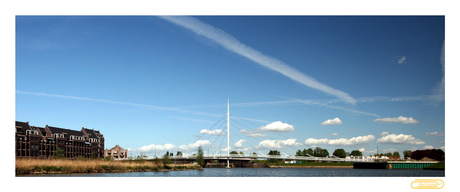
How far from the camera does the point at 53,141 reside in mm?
55125

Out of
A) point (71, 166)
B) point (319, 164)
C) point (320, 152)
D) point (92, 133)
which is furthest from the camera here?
point (320, 152)

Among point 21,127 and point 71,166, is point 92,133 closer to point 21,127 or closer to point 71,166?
point 21,127

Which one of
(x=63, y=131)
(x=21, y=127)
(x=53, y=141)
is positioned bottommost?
(x=53, y=141)

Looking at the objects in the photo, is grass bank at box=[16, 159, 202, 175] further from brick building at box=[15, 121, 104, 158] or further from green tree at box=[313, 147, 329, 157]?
green tree at box=[313, 147, 329, 157]

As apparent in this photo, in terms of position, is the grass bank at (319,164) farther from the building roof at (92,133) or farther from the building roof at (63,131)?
the building roof at (63,131)

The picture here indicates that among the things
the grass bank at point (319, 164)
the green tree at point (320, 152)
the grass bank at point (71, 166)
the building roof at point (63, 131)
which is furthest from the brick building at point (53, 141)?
the green tree at point (320, 152)

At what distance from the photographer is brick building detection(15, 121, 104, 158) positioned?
157ft

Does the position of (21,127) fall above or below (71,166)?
above

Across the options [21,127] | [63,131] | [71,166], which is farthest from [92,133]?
[71,166]
